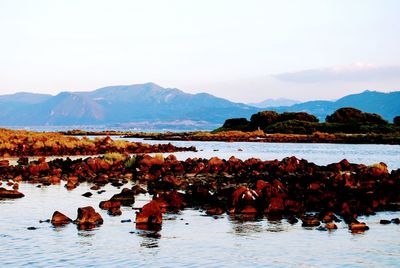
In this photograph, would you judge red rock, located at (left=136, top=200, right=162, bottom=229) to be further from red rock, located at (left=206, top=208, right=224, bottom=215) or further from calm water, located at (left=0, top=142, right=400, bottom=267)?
red rock, located at (left=206, top=208, right=224, bottom=215)

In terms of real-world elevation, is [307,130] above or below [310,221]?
above

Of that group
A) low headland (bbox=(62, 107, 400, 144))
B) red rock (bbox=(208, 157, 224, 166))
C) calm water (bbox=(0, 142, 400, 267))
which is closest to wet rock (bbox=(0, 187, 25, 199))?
calm water (bbox=(0, 142, 400, 267))

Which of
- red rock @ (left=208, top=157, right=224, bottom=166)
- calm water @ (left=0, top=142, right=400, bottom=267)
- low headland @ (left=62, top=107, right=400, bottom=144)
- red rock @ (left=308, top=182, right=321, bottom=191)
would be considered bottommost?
calm water @ (left=0, top=142, right=400, bottom=267)

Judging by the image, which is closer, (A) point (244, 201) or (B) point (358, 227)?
(B) point (358, 227)

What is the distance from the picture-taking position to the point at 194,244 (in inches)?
801

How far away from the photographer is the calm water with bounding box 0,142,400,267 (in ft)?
58.3

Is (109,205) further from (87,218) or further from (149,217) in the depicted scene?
(149,217)

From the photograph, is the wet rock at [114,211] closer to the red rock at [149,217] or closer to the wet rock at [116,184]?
the red rock at [149,217]

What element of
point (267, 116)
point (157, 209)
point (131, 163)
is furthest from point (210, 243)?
point (267, 116)

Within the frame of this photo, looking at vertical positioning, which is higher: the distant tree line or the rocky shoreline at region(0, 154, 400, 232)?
the distant tree line

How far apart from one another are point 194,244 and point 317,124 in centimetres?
14708

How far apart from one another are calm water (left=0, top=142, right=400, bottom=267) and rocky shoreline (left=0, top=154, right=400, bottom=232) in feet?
3.07

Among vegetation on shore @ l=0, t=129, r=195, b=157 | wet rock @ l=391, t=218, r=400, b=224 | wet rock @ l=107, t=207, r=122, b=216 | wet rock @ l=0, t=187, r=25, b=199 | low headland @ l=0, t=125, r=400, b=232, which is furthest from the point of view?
vegetation on shore @ l=0, t=129, r=195, b=157

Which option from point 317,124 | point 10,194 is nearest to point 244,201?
point 10,194
